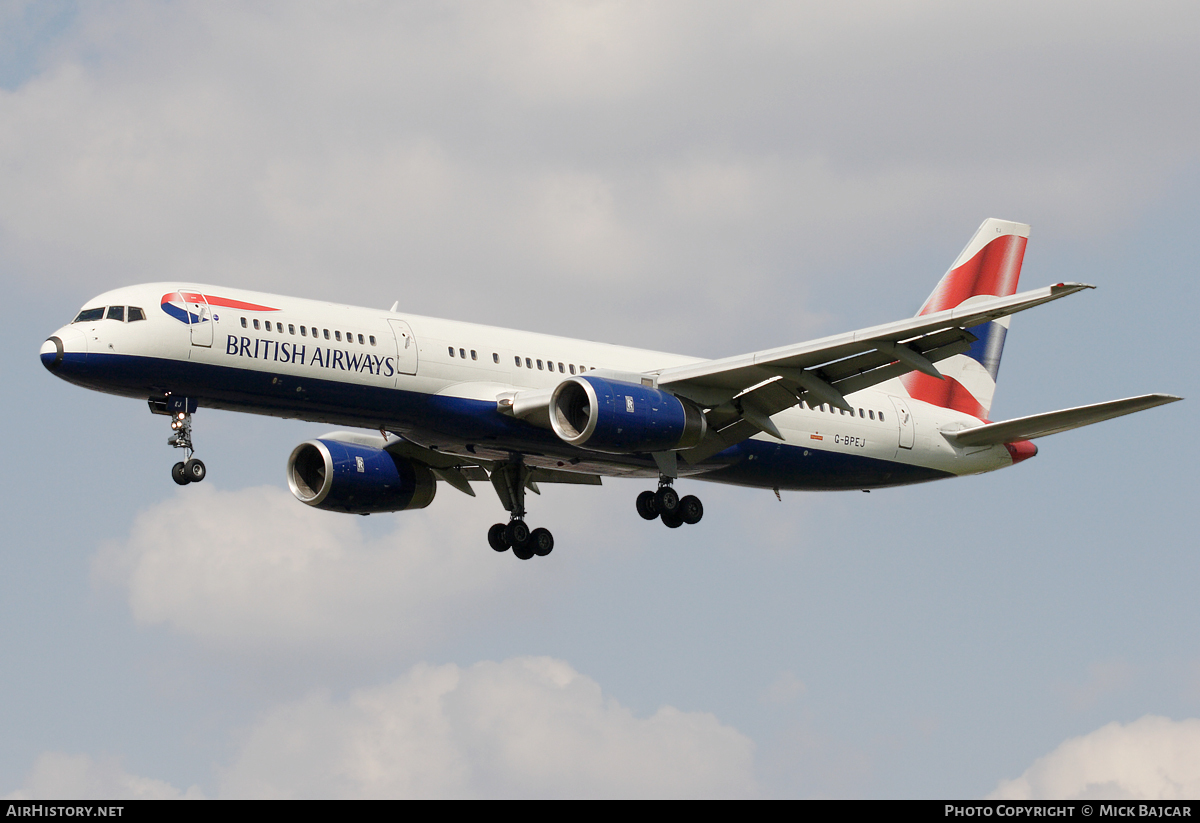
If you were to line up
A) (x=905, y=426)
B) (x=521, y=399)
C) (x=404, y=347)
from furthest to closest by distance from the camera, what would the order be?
(x=905, y=426) < (x=521, y=399) < (x=404, y=347)

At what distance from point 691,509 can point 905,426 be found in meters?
7.72

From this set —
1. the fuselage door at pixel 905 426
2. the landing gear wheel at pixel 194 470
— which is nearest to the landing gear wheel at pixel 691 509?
the fuselage door at pixel 905 426

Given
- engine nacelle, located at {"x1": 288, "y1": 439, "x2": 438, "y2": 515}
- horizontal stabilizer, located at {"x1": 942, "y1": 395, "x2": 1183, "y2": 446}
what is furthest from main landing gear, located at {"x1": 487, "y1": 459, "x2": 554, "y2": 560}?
horizontal stabilizer, located at {"x1": 942, "y1": 395, "x2": 1183, "y2": 446}

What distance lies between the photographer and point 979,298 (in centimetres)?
5216

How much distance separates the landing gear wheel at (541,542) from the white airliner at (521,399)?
5cm

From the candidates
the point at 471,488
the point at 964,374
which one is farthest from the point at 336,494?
the point at 964,374

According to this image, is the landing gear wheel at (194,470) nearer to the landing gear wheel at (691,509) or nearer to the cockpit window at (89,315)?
the cockpit window at (89,315)

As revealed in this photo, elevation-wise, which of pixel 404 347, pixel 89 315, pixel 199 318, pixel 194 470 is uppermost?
pixel 89 315

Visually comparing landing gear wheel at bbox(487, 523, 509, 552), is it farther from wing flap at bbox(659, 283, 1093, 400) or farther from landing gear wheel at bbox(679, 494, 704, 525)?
wing flap at bbox(659, 283, 1093, 400)

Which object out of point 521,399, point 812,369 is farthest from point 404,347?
point 812,369

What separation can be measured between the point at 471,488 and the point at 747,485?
8.71 m

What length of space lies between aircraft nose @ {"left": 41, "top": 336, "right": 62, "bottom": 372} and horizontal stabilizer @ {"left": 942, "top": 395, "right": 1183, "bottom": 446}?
26.2m

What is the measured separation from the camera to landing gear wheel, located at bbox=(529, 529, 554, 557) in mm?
47781

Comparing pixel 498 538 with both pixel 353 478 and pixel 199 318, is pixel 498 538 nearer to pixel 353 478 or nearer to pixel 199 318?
pixel 353 478
